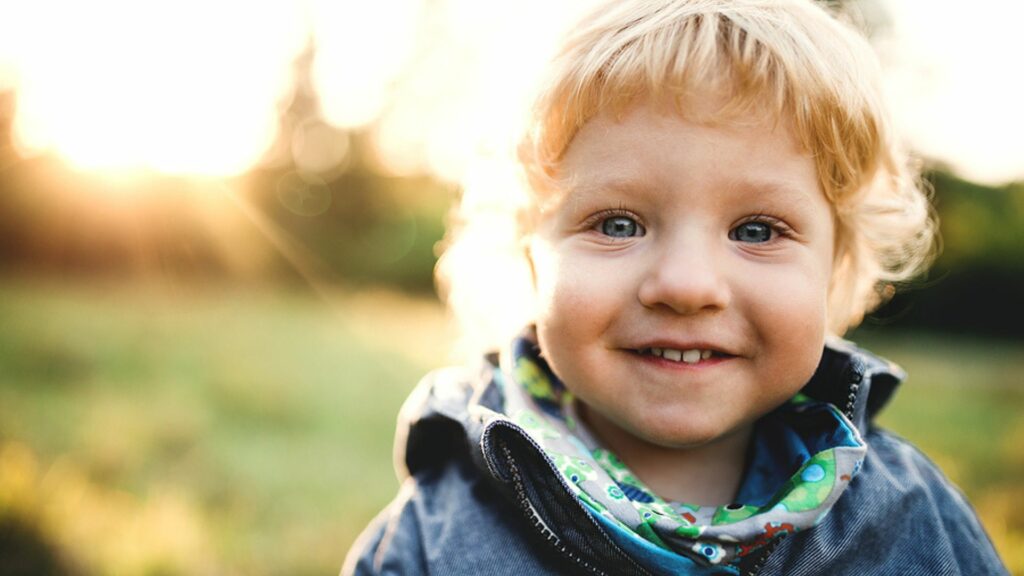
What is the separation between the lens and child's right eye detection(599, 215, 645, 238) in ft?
5.09

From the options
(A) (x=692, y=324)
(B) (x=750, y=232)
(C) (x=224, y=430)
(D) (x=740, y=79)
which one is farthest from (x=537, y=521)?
(C) (x=224, y=430)

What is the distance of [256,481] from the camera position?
3.32 metres

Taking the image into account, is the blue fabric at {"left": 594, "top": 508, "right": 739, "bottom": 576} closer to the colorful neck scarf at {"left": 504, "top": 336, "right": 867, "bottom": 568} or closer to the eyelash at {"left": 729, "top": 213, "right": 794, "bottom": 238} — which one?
the colorful neck scarf at {"left": 504, "top": 336, "right": 867, "bottom": 568}

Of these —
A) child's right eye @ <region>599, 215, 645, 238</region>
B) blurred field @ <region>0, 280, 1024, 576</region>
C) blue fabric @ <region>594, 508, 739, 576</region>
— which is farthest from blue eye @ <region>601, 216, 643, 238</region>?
blurred field @ <region>0, 280, 1024, 576</region>

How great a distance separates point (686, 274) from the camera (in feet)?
4.68

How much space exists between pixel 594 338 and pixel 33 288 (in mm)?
8538

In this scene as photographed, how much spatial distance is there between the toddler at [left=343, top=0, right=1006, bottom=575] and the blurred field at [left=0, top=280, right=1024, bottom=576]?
1244 millimetres

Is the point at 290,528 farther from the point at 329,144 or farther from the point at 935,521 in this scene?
the point at 329,144

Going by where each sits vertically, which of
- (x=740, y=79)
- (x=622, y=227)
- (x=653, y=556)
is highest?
(x=740, y=79)

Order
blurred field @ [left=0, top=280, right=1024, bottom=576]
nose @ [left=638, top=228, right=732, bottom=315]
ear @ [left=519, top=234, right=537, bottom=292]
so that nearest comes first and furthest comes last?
nose @ [left=638, top=228, right=732, bottom=315], ear @ [left=519, top=234, right=537, bottom=292], blurred field @ [left=0, top=280, right=1024, bottom=576]

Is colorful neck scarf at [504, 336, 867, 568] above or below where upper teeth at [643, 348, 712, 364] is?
below

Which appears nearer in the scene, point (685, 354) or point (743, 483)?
point (685, 354)

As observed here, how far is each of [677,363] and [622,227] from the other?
0.95 feet

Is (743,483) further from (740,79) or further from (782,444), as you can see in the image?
(740,79)
